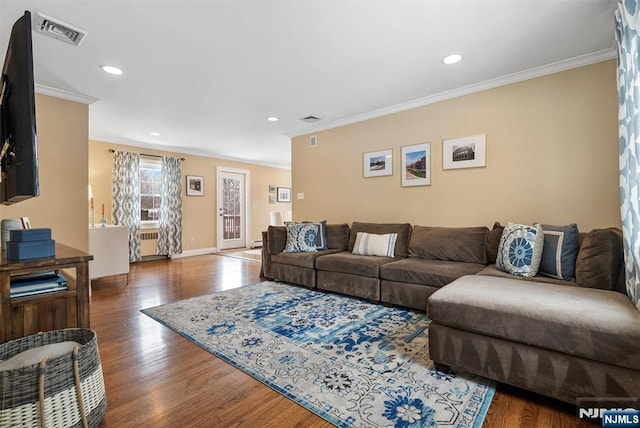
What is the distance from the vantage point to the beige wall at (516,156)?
2.54 meters

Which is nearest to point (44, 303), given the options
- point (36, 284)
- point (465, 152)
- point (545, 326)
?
point (36, 284)

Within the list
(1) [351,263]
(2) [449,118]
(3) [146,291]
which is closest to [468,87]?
(2) [449,118]

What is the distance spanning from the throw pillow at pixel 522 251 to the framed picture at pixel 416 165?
4.08 feet

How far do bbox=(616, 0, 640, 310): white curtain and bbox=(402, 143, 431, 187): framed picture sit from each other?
1.81 m

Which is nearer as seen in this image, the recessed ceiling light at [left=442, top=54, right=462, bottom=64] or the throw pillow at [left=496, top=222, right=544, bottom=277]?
the throw pillow at [left=496, top=222, right=544, bottom=277]

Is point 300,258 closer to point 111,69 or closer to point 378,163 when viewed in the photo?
point 378,163

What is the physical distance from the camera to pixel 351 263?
3234 millimetres

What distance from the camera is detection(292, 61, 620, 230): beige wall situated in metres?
2.54

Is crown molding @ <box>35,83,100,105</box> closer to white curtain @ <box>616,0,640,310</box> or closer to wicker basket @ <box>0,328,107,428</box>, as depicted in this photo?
wicker basket @ <box>0,328,107,428</box>

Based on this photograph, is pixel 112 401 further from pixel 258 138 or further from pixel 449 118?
pixel 258 138

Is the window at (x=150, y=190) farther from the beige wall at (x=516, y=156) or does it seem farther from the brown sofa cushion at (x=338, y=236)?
the beige wall at (x=516, y=156)

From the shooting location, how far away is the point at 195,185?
6469mm

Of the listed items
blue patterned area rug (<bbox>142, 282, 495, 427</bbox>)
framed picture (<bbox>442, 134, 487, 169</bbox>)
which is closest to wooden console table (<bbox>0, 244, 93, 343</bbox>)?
blue patterned area rug (<bbox>142, 282, 495, 427</bbox>)

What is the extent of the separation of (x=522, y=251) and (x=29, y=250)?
332 centimetres
